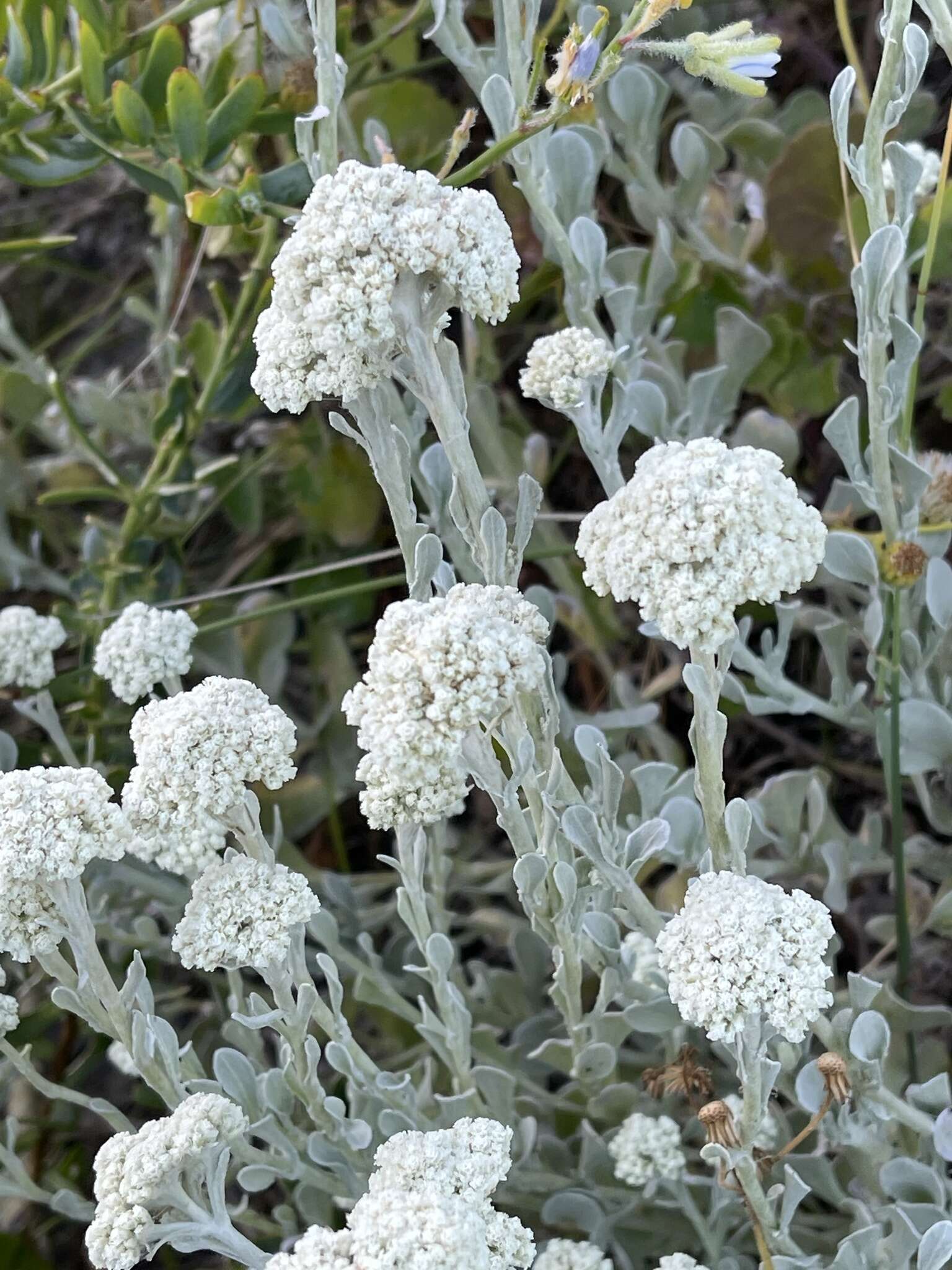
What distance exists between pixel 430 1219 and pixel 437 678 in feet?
0.79

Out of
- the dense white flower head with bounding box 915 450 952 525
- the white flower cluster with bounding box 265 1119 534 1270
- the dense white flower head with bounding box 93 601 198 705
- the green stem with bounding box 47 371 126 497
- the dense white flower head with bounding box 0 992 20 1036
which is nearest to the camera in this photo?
the white flower cluster with bounding box 265 1119 534 1270

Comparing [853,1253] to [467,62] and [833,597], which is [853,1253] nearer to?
[833,597]

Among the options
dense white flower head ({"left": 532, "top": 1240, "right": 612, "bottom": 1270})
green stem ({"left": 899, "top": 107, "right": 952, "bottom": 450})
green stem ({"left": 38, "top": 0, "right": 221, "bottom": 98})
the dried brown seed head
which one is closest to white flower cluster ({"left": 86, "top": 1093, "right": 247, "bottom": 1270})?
dense white flower head ({"left": 532, "top": 1240, "right": 612, "bottom": 1270})

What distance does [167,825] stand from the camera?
0.74 metres

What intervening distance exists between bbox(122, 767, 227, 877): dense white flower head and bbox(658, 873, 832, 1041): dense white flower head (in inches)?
10.8

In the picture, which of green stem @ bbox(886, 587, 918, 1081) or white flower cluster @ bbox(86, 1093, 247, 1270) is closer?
white flower cluster @ bbox(86, 1093, 247, 1270)

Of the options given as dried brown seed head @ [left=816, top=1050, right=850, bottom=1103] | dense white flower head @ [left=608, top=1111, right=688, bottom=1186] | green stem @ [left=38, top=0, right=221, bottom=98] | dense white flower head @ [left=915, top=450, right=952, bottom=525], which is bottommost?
dense white flower head @ [left=608, top=1111, right=688, bottom=1186]

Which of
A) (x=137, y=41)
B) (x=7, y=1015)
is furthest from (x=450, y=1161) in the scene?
(x=137, y=41)

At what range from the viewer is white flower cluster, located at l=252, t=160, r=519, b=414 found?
633 millimetres

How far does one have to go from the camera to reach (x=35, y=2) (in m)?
1.07

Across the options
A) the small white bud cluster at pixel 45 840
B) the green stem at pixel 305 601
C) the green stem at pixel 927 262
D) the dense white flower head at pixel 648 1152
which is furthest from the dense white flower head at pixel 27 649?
the green stem at pixel 927 262

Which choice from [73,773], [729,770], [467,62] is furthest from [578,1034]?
[467,62]

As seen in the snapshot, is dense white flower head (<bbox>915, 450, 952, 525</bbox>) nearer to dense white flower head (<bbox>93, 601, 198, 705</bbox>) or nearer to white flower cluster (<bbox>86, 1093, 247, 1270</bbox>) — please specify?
dense white flower head (<bbox>93, 601, 198, 705</bbox>)

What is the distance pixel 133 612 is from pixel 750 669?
0.48 metres
